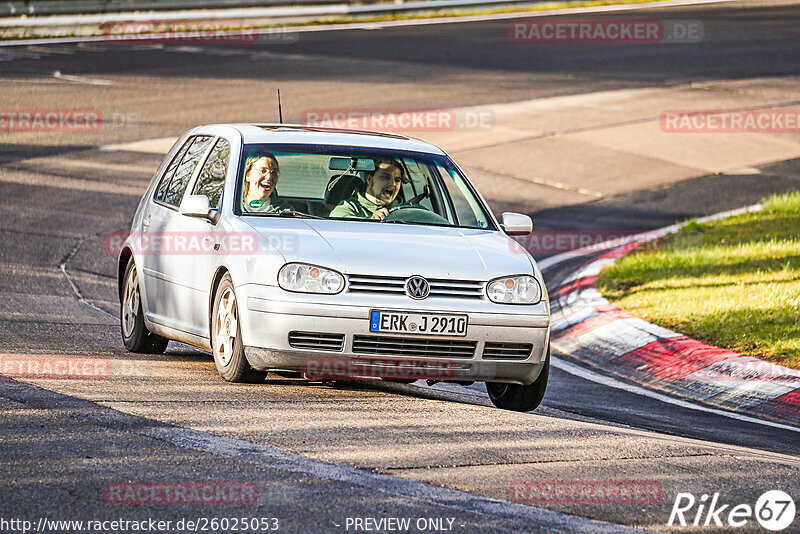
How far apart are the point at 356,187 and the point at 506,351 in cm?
180

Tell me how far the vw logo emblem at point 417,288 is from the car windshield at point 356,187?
0.99 m

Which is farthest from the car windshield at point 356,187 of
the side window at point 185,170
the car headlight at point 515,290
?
the car headlight at point 515,290

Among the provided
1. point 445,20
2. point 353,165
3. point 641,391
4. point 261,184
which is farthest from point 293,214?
point 445,20

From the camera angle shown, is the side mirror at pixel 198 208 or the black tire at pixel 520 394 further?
the side mirror at pixel 198 208

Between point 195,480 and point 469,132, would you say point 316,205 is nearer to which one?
point 195,480

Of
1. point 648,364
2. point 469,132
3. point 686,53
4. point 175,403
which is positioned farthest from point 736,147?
point 175,403

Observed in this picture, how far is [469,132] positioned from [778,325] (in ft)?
38.3

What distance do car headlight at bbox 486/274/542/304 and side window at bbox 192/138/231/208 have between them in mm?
1971

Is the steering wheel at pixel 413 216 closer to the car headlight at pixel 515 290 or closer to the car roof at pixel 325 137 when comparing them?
the car roof at pixel 325 137

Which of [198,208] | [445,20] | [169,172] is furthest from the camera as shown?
[445,20]

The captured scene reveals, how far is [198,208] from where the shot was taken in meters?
8.09

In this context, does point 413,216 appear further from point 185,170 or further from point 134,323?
point 134,323

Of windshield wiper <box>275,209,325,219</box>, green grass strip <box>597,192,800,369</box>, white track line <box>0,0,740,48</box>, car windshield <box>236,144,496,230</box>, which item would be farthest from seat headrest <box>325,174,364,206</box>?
white track line <box>0,0,740,48</box>

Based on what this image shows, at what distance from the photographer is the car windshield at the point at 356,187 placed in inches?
330
